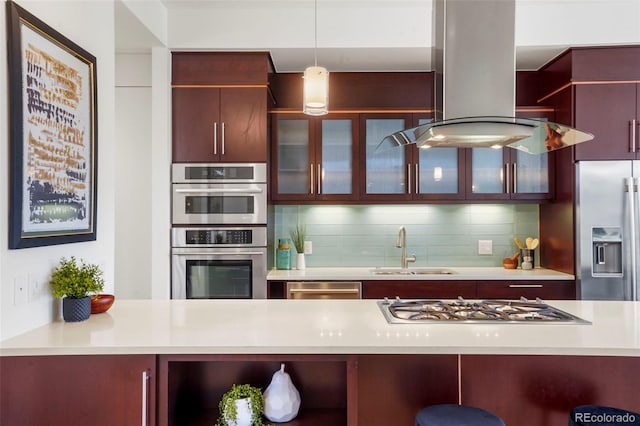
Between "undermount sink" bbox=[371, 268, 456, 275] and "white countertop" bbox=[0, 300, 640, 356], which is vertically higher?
"white countertop" bbox=[0, 300, 640, 356]

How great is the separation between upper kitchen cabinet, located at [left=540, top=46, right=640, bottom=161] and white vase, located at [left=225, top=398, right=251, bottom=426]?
303cm

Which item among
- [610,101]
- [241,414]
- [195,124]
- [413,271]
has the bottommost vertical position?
[241,414]

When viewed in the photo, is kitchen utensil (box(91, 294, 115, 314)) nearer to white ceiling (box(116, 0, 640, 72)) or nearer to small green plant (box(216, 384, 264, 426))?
small green plant (box(216, 384, 264, 426))

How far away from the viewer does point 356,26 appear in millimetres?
3406

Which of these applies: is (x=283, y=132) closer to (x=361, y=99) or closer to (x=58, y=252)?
(x=361, y=99)

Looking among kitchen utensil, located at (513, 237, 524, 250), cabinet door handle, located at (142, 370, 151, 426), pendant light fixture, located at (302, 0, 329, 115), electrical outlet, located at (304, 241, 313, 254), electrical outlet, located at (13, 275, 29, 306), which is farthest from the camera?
electrical outlet, located at (304, 241, 313, 254)

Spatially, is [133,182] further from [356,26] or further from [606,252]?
[606,252]

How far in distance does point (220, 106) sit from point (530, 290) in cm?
276

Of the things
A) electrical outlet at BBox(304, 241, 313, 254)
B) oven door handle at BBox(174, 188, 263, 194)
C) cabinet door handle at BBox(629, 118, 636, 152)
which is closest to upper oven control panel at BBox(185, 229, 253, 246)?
oven door handle at BBox(174, 188, 263, 194)

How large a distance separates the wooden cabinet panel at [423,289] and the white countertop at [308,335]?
139cm

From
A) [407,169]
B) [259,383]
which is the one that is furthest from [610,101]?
[259,383]

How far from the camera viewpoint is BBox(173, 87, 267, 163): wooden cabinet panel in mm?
3465

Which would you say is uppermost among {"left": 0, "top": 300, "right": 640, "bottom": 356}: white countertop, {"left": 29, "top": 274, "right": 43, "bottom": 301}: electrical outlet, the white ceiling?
the white ceiling

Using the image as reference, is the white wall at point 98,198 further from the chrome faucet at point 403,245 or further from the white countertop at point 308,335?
the chrome faucet at point 403,245
